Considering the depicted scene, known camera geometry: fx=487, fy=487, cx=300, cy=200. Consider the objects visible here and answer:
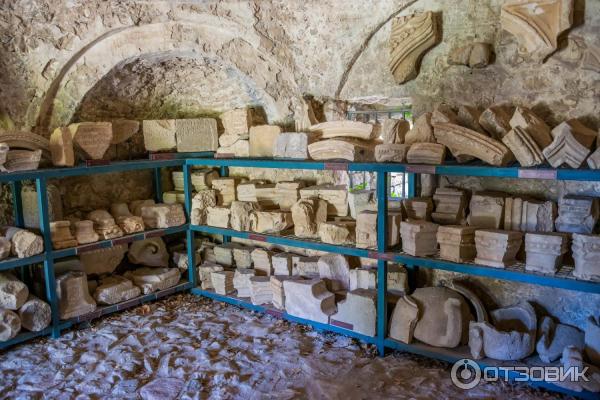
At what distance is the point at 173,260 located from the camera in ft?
24.1

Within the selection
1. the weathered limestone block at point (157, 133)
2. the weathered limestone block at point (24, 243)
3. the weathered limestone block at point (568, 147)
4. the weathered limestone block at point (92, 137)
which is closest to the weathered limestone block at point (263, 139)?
the weathered limestone block at point (157, 133)

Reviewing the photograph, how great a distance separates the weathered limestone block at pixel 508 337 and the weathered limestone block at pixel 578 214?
88 centimetres

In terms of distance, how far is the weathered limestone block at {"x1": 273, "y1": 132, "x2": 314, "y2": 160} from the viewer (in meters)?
5.66

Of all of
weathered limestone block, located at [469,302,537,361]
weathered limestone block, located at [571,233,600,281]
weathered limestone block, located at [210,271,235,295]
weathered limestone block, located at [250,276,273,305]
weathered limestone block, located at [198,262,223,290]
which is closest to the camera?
weathered limestone block, located at [571,233,600,281]

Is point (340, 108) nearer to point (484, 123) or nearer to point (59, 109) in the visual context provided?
point (484, 123)

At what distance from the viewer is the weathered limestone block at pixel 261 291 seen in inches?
239

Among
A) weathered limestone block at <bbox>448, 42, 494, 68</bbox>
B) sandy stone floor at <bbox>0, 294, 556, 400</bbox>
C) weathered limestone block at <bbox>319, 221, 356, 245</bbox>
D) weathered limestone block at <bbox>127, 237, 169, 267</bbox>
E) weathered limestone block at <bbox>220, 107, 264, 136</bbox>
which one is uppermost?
weathered limestone block at <bbox>448, 42, 494, 68</bbox>

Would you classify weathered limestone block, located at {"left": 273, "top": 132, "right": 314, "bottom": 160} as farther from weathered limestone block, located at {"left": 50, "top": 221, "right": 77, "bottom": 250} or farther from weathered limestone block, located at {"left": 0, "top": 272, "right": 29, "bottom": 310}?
weathered limestone block, located at {"left": 0, "top": 272, "right": 29, "bottom": 310}

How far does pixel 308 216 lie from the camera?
569cm

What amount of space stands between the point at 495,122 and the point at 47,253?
4933 mm

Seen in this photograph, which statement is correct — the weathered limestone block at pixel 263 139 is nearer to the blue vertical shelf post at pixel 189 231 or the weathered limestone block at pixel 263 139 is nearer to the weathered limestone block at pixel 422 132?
the blue vertical shelf post at pixel 189 231

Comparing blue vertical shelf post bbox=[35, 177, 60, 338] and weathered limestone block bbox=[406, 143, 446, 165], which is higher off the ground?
weathered limestone block bbox=[406, 143, 446, 165]

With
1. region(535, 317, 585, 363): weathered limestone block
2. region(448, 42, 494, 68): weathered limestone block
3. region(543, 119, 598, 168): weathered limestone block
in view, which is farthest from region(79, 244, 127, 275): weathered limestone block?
region(543, 119, 598, 168): weathered limestone block

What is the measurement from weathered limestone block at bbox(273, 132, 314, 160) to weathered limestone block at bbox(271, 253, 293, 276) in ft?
4.20
